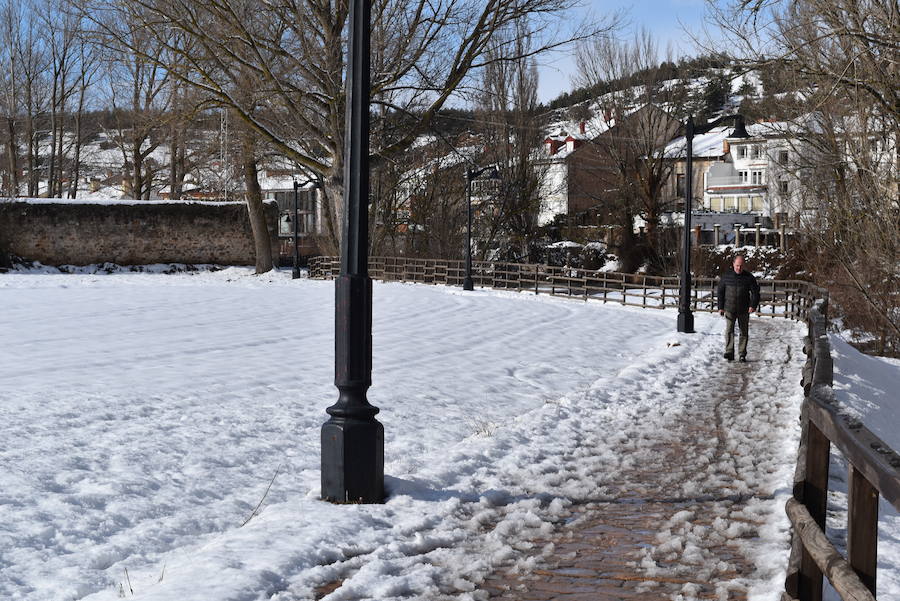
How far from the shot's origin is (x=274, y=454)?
26.9 ft

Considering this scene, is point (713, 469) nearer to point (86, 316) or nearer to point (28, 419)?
point (28, 419)

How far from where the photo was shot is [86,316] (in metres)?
20.7

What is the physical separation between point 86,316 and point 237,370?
9.33 m

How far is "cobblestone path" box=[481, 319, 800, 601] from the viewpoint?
4.90m

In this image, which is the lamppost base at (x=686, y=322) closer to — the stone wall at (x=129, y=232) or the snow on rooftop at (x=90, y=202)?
the stone wall at (x=129, y=232)

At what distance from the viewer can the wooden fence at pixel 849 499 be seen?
3.08 meters

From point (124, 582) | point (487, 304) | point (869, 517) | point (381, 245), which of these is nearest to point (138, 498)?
point (124, 582)

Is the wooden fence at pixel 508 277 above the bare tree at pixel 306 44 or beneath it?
beneath

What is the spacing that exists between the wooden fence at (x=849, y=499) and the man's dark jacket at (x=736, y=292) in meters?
10.6

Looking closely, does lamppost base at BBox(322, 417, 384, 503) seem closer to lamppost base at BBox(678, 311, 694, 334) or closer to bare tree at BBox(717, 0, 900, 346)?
bare tree at BBox(717, 0, 900, 346)

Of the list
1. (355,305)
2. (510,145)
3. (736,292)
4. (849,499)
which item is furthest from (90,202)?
(849,499)

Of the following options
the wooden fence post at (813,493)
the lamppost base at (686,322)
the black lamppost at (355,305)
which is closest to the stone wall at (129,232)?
the lamppost base at (686,322)

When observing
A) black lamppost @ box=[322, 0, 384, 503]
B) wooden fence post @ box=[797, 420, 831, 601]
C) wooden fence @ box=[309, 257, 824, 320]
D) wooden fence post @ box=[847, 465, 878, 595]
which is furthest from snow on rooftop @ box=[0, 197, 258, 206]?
wooden fence post @ box=[847, 465, 878, 595]

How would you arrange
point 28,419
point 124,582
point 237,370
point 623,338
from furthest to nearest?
point 623,338 < point 237,370 < point 28,419 < point 124,582
